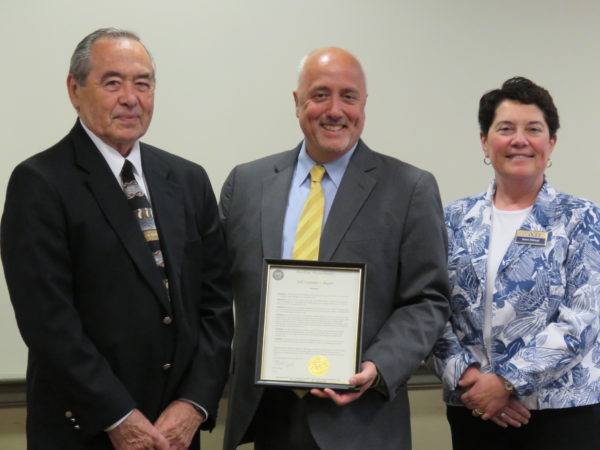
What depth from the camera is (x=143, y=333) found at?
2.18m

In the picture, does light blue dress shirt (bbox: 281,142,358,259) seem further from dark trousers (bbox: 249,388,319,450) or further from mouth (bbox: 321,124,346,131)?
dark trousers (bbox: 249,388,319,450)

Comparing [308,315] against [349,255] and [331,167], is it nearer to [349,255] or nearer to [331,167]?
[349,255]

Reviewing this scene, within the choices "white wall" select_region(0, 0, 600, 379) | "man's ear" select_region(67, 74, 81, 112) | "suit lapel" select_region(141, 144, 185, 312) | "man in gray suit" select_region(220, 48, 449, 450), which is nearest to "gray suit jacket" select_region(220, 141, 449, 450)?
"man in gray suit" select_region(220, 48, 449, 450)

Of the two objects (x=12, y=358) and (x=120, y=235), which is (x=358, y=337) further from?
(x=12, y=358)

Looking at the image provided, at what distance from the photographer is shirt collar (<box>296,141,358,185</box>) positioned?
251cm

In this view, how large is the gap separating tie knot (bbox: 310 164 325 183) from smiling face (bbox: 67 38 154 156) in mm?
556

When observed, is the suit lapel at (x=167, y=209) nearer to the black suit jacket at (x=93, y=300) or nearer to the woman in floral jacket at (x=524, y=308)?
the black suit jacket at (x=93, y=300)

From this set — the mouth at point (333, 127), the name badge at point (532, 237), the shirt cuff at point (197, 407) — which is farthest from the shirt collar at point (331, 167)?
the shirt cuff at point (197, 407)

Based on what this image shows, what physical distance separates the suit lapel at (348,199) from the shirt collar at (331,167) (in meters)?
0.02

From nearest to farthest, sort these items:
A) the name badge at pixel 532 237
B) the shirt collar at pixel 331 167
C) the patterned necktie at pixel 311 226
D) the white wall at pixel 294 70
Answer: the patterned necktie at pixel 311 226 → the shirt collar at pixel 331 167 → the name badge at pixel 532 237 → the white wall at pixel 294 70

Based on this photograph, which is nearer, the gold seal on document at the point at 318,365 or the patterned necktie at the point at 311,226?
the gold seal on document at the point at 318,365

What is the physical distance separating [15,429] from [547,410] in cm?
202

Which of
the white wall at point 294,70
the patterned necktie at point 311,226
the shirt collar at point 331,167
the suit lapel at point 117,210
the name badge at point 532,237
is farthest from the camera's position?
the white wall at point 294,70

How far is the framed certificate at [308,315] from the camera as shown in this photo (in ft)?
7.20
